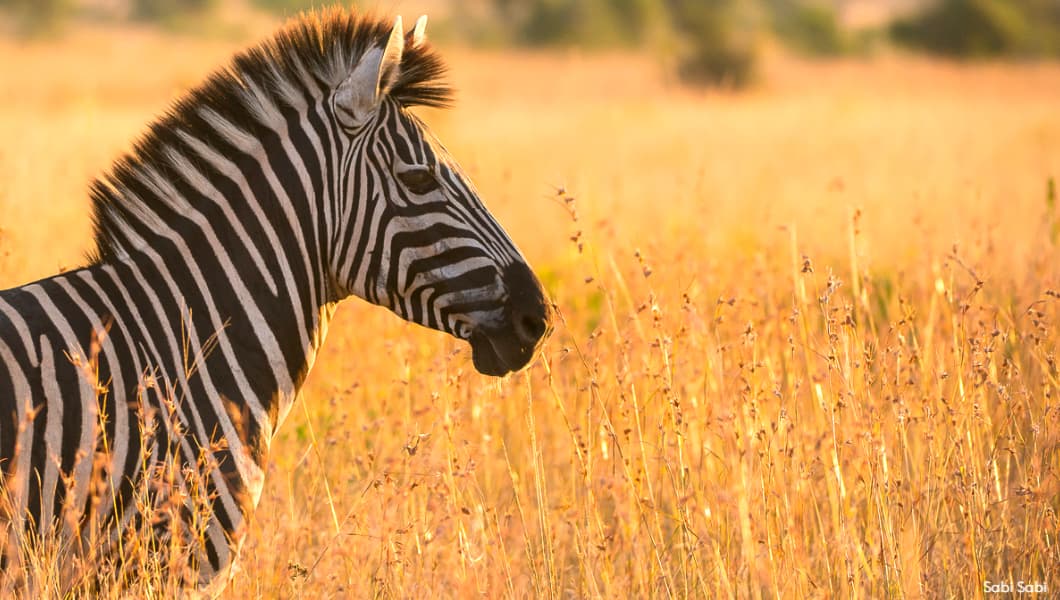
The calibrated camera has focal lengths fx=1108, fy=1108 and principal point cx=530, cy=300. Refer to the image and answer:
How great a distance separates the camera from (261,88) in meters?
3.40

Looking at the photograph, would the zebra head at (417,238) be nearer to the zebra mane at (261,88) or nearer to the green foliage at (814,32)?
the zebra mane at (261,88)

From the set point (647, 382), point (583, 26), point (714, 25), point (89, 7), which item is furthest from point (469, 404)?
point (89, 7)

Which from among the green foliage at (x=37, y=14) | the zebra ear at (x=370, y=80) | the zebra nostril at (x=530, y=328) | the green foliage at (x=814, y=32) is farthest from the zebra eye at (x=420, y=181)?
the green foliage at (x=814, y=32)

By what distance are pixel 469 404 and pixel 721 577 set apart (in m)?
2.15

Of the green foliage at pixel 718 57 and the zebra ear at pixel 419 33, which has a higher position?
the green foliage at pixel 718 57

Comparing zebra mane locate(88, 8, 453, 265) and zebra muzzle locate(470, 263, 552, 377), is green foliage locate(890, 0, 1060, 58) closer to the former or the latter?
zebra mane locate(88, 8, 453, 265)

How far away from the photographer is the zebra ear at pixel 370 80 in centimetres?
328

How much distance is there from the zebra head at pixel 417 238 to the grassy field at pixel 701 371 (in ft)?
0.71

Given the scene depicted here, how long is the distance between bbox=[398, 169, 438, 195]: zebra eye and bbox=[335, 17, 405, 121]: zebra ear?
0.75 feet

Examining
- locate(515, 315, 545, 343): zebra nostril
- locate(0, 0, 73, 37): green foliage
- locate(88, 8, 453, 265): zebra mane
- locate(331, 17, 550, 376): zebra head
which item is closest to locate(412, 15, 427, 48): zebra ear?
locate(88, 8, 453, 265): zebra mane

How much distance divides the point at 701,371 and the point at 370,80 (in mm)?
2333

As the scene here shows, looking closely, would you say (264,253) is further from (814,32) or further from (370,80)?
(814,32)

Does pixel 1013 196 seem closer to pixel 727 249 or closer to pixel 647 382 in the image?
pixel 727 249

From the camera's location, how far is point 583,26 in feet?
160
